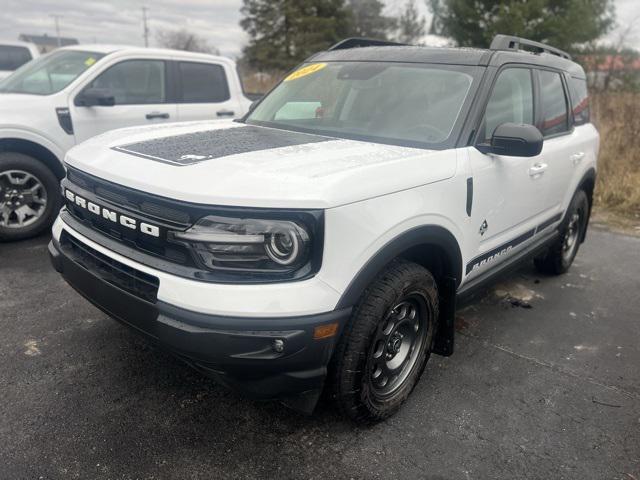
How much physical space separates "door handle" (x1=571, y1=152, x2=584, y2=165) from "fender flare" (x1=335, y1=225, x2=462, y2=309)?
1.95 meters

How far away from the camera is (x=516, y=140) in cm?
268

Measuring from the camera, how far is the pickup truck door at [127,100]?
5156 mm

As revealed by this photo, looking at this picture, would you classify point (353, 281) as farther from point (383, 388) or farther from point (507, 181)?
point (507, 181)

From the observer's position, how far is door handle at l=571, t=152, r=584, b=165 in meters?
4.07

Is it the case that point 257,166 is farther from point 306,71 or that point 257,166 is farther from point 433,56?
point 306,71

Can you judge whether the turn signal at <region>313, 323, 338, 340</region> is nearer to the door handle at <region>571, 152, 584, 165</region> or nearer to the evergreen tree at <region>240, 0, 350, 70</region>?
the door handle at <region>571, 152, 584, 165</region>

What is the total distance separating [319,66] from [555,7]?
73.8 feet

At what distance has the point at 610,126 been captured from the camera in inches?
364

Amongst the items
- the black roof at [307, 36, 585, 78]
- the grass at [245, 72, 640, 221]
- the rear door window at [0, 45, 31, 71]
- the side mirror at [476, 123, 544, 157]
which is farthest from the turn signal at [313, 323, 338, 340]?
the rear door window at [0, 45, 31, 71]

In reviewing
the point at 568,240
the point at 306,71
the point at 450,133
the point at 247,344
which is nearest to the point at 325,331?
the point at 247,344

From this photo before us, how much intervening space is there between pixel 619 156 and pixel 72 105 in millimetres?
8292

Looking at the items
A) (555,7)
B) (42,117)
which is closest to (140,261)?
(42,117)

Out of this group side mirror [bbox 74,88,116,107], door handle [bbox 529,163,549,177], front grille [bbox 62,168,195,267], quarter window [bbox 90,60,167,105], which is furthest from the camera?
quarter window [bbox 90,60,167,105]

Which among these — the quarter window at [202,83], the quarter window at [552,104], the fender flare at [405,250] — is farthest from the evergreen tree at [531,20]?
the fender flare at [405,250]
